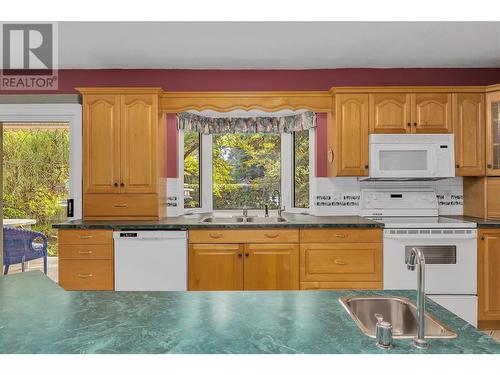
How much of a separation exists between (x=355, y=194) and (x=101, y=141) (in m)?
2.59

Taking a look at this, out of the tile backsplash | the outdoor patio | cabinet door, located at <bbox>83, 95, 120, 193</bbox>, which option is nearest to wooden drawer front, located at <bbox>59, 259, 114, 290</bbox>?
cabinet door, located at <bbox>83, 95, 120, 193</bbox>

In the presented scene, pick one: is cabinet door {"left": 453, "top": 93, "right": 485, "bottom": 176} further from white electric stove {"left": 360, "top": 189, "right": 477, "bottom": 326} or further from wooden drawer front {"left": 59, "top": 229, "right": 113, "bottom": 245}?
wooden drawer front {"left": 59, "top": 229, "right": 113, "bottom": 245}

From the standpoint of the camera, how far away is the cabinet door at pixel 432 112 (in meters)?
3.51

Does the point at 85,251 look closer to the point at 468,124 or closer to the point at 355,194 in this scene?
the point at 355,194

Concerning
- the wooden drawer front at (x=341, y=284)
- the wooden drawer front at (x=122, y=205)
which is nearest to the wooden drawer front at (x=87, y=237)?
the wooden drawer front at (x=122, y=205)

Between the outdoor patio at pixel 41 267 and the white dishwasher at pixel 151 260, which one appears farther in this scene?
the outdoor patio at pixel 41 267

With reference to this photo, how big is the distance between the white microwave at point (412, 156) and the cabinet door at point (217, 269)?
1518mm

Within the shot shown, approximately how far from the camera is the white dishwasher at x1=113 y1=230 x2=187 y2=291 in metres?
3.21

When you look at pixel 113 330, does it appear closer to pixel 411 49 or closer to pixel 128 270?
pixel 128 270

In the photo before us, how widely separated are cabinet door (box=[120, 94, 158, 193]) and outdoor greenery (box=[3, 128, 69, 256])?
3601 millimetres

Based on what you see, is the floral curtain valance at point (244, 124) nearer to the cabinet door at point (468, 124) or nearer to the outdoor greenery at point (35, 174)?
the cabinet door at point (468, 124)

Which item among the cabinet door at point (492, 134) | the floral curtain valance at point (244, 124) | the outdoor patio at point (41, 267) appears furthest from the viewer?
the outdoor patio at point (41, 267)
